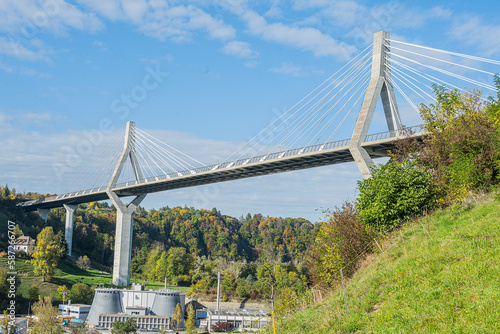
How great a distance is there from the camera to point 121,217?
66.8m

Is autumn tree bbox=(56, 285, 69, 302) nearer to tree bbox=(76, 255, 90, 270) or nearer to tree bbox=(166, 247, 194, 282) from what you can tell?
tree bbox=(76, 255, 90, 270)

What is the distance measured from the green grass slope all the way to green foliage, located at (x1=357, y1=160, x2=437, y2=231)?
3.13m

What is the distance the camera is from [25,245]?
2778 inches

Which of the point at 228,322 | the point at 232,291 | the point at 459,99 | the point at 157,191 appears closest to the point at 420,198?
the point at 459,99

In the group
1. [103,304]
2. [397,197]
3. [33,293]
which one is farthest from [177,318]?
[397,197]

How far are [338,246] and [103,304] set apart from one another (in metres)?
44.8

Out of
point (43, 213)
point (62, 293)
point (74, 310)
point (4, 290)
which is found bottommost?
point (74, 310)

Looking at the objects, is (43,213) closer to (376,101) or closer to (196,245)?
(196,245)

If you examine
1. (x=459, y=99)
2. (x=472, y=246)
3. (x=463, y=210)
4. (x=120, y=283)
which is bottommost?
(x=120, y=283)

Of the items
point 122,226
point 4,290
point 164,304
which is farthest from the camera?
point 122,226

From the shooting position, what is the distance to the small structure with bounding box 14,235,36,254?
7006 centimetres

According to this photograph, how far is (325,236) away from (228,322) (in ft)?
Answer: 132

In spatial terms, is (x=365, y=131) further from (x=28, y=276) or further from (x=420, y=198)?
(x=28, y=276)

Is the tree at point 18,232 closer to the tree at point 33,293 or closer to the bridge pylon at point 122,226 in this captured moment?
the bridge pylon at point 122,226
